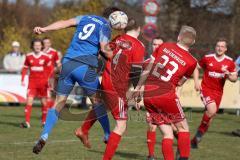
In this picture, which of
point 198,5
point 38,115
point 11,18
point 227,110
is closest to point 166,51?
point 38,115

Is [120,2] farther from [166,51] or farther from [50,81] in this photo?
[166,51]

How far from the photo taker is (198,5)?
3538cm

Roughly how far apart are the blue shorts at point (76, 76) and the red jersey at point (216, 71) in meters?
3.78

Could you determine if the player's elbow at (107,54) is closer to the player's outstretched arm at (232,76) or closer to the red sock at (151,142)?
the red sock at (151,142)

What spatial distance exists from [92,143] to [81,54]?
10.6ft

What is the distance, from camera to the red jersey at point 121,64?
8.97 meters

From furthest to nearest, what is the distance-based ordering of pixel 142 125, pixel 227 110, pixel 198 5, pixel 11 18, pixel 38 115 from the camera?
pixel 11 18
pixel 198 5
pixel 227 110
pixel 38 115
pixel 142 125

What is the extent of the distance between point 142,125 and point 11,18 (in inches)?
1488

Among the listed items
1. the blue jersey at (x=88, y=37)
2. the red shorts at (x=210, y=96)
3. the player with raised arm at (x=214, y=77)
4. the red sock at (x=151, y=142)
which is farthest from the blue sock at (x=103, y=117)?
the red shorts at (x=210, y=96)

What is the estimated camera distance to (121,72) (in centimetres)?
909

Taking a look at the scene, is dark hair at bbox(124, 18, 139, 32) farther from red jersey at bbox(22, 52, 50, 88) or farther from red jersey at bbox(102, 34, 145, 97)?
red jersey at bbox(22, 52, 50, 88)

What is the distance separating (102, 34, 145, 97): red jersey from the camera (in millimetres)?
8969

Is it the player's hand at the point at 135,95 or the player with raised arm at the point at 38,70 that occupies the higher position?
the player's hand at the point at 135,95

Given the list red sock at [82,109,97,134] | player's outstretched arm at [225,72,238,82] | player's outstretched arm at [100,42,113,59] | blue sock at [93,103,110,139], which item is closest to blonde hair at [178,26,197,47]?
player's outstretched arm at [100,42,113,59]
